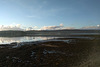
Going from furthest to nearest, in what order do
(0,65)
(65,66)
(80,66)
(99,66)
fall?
(0,65), (65,66), (80,66), (99,66)

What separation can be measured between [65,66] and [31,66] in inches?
105

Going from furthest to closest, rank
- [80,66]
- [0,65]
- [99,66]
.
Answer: [0,65]
[80,66]
[99,66]

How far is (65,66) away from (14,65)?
4.11 meters

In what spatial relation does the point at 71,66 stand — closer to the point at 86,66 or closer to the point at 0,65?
the point at 86,66

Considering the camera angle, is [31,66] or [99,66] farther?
[31,66]

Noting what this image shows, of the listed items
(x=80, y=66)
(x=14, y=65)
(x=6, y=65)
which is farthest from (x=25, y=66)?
A: (x=80, y=66)

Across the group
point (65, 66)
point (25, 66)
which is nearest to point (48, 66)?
point (65, 66)

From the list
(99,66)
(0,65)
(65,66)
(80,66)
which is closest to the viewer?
(99,66)

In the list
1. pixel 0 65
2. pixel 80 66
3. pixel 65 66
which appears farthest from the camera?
pixel 0 65

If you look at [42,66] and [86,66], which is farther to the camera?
[42,66]

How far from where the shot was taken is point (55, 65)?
832 centimetres

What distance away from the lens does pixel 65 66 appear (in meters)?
7.99

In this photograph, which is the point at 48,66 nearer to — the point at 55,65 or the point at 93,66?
the point at 55,65

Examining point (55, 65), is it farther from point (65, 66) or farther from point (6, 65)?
point (6, 65)
